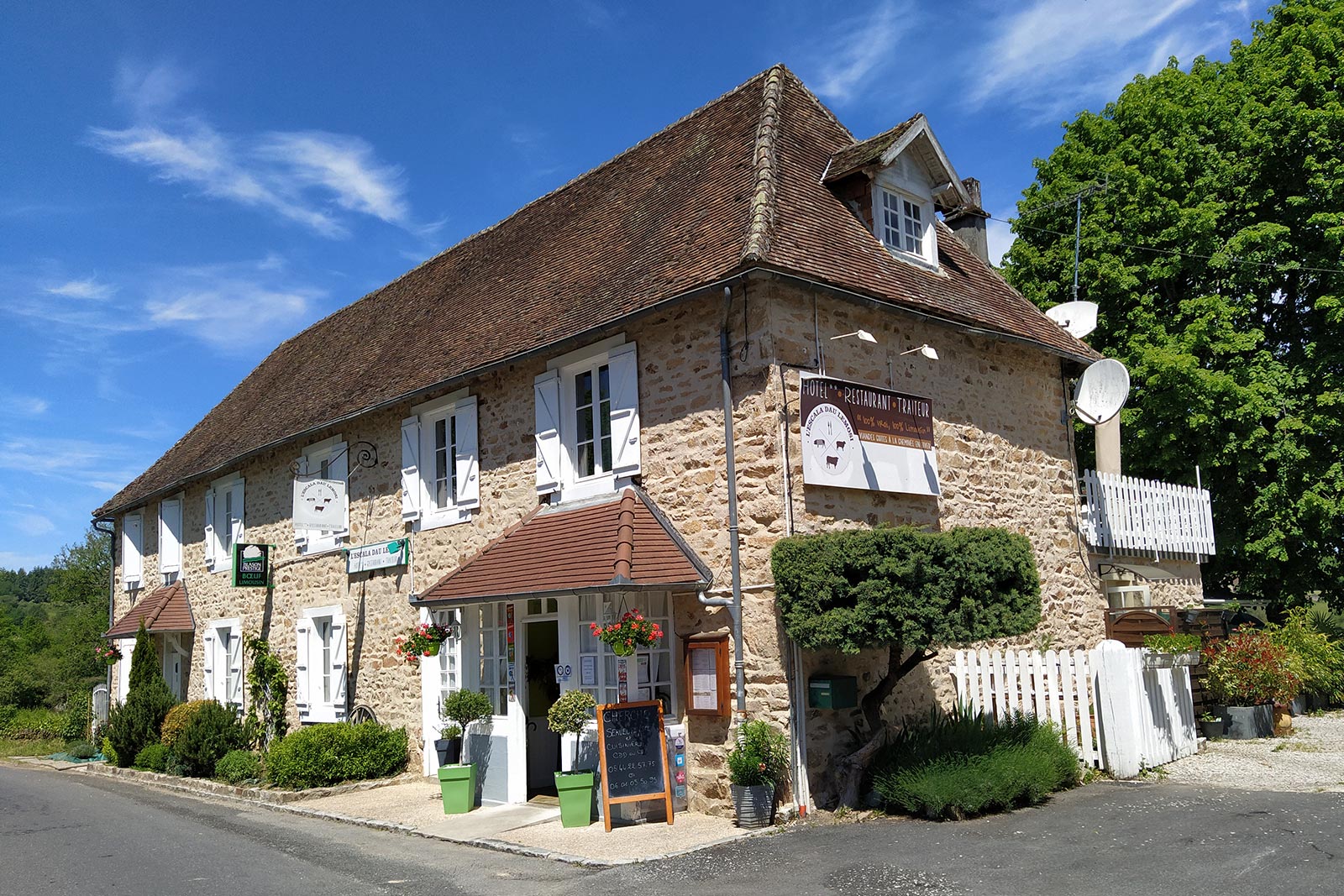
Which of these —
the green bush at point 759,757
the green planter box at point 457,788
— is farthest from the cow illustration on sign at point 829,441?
the green planter box at point 457,788

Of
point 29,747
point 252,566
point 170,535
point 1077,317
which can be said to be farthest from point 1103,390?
point 29,747

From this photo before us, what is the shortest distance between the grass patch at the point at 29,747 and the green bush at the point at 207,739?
9.80 meters

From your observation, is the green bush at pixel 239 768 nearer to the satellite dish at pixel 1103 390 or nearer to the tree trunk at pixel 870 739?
the tree trunk at pixel 870 739

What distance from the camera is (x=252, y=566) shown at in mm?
17594

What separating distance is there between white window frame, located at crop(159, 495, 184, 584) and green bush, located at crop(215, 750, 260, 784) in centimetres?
755

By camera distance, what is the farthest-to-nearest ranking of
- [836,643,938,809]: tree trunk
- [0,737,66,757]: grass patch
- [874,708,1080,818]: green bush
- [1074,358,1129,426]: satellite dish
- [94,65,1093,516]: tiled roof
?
[0,737,66,757]: grass patch
[1074,358,1129,426]: satellite dish
[94,65,1093,516]: tiled roof
[836,643,938,809]: tree trunk
[874,708,1080,818]: green bush

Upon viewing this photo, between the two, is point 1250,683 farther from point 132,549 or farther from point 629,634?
point 132,549

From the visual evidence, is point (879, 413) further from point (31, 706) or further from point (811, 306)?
point (31, 706)

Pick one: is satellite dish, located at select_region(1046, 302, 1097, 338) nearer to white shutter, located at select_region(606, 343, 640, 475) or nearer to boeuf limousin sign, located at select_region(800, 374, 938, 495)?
boeuf limousin sign, located at select_region(800, 374, 938, 495)

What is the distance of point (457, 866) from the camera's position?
871 centimetres

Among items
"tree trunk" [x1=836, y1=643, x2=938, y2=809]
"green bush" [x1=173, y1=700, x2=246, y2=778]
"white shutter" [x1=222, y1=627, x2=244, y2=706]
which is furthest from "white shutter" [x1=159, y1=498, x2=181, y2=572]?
"tree trunk" [x1=836, y1=643, x2=938, y2=809]

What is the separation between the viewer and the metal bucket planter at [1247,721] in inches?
513

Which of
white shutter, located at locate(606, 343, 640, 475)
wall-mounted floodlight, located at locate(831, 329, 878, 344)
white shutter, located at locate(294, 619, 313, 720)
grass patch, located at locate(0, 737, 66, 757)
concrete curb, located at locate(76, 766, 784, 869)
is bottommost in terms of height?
grass patch, located at locate(0, 737, 66, 757)

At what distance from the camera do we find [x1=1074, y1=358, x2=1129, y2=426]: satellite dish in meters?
13.4
